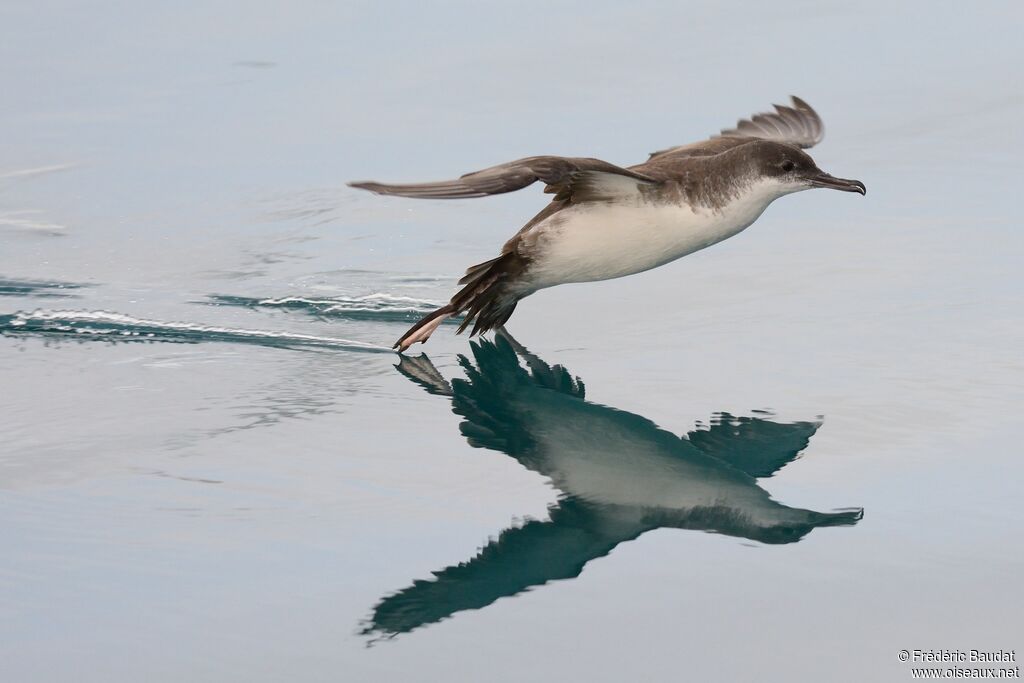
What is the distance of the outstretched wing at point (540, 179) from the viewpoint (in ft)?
23.3

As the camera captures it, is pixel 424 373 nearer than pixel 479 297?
Yes

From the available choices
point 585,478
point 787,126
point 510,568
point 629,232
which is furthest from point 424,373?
point 787,126

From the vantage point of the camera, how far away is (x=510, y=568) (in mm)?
5887

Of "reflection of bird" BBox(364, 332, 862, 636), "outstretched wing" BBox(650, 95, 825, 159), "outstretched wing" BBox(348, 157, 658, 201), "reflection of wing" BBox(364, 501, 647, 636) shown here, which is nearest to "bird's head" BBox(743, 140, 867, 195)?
"outstretched wing" BBox(348, 157, 658, 201)

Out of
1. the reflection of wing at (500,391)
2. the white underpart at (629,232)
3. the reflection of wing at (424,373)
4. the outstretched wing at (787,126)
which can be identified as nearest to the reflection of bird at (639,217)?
the white underpart at (629,232)

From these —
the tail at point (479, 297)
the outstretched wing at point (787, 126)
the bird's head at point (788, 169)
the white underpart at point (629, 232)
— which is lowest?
the tail at point (479, 297)

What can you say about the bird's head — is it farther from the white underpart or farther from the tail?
the tail

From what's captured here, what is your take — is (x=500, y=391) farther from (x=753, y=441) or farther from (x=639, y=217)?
(x=753, y=441)

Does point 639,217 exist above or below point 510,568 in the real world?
above

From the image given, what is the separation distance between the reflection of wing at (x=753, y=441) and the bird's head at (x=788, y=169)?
61.6 inches

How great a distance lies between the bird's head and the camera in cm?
837

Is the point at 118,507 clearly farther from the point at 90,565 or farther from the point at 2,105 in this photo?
the point at 2,105

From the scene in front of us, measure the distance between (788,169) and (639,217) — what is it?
2.76 ft

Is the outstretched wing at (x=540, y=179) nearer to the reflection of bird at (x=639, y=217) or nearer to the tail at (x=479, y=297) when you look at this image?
the reflection of bird at (x=639, y=217)
